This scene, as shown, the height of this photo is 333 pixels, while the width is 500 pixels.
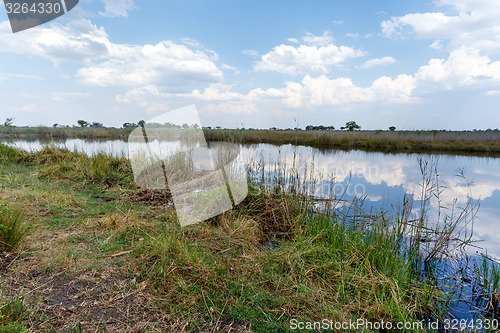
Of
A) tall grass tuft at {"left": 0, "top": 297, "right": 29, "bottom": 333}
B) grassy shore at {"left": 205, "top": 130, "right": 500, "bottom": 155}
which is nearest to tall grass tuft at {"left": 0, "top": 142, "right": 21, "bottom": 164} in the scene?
tall grass tuft at {"left": 0, "top": 297, "right": 29, "bottom": 333}

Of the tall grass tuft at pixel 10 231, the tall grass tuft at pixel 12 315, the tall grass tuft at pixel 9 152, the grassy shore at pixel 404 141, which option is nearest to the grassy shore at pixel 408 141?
the grassy shore at pixel 404 141

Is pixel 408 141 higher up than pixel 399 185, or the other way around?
pixel 408 141

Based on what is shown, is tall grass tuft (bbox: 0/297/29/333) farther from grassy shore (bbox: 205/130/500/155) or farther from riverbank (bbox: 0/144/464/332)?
grassy shore (bbox: 205/130/500/155)

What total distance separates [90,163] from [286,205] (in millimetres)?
4965

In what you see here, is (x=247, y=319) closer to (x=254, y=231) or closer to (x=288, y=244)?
(x=288, y=244)

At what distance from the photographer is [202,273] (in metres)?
2.19

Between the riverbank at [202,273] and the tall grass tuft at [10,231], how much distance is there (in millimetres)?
54

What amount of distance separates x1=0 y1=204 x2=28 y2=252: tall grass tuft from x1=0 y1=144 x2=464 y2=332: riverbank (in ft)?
Result: 0.18

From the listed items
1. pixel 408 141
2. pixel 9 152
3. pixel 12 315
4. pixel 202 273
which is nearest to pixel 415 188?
pixel 202 273

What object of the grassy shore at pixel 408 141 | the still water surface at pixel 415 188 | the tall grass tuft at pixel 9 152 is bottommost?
the still water surface at pixel 415 188

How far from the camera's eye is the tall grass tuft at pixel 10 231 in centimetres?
223

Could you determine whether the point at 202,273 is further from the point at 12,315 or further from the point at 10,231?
the point at 10,231

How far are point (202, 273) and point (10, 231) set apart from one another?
1802 mm

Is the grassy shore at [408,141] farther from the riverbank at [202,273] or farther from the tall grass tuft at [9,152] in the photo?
the riverbank at [202,273]
